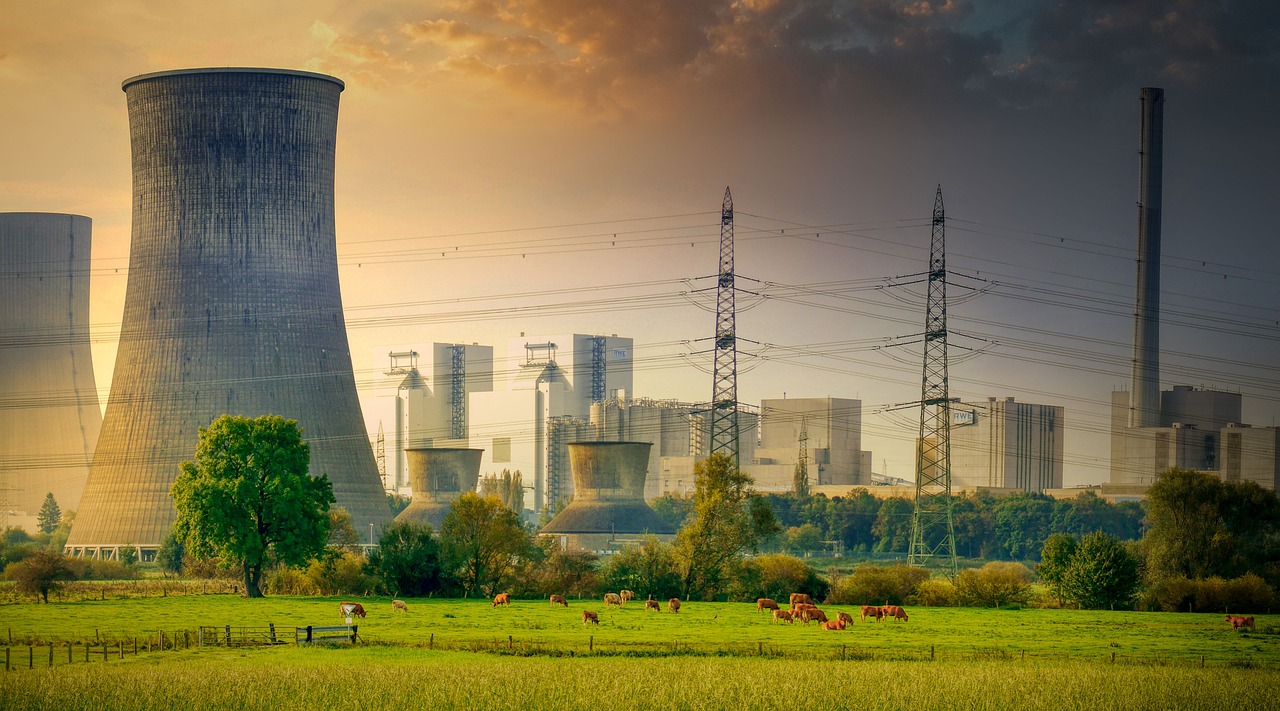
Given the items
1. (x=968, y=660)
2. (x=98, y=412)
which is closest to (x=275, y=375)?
(x=98, y=412)

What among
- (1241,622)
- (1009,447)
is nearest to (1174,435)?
(1009,447)

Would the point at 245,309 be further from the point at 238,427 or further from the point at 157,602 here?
the point at 157,602

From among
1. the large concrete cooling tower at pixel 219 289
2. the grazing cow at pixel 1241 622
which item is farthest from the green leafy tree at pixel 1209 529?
the large concrete cooling tower at pixel 219 289

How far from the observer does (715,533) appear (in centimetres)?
4744

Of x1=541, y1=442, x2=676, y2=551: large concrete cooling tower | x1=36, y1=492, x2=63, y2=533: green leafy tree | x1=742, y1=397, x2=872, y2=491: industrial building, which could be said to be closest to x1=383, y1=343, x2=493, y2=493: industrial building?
x1=742, y1=397, x2=872, y2=491: industrial building

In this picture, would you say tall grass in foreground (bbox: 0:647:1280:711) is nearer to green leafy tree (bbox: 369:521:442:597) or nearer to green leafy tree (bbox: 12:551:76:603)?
green leafy tree (bbox: 369:521:442:597)

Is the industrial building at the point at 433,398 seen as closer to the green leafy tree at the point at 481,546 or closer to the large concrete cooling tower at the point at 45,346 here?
the large concrete cooling tower at the point at 45,346

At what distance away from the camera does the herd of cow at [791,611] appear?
35.9 metres

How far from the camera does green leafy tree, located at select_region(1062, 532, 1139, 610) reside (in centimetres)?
4459

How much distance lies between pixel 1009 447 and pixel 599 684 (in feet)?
342

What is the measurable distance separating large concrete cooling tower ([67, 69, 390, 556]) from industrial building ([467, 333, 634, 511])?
2526 inches

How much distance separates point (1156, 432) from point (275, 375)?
2399 inches

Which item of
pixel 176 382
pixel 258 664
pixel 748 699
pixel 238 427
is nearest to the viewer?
pixel 748 699

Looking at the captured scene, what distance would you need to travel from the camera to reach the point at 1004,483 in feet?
406
